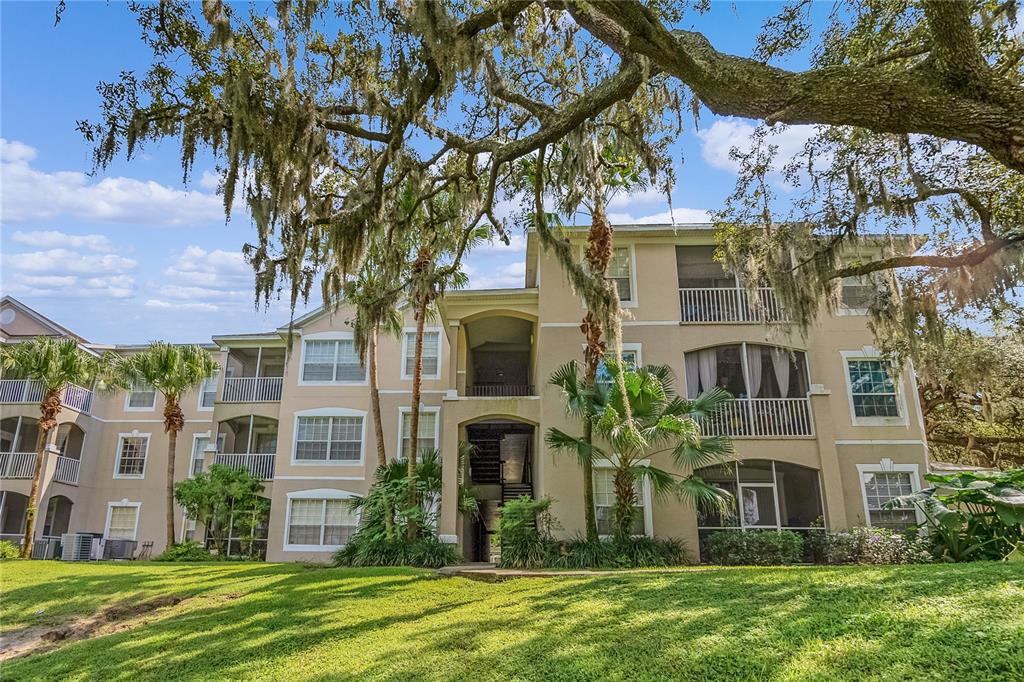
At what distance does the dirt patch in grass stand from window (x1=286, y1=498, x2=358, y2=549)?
9398 mm

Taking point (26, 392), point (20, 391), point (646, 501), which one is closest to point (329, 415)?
point (646, 501)

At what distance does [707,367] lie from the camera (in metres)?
16.1

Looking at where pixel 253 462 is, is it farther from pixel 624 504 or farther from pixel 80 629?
pixel 624 504

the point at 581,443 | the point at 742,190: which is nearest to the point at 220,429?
the point at 581,443

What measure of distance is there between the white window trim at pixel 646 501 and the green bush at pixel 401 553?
4.00 meters

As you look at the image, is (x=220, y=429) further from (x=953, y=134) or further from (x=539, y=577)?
(x=953, y=134)

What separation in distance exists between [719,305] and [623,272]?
2.58 m

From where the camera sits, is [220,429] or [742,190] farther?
[220,429]

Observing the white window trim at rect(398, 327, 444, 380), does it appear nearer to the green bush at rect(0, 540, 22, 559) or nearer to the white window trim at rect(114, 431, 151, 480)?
the white window trim at rect(114, 431, 151, 480)

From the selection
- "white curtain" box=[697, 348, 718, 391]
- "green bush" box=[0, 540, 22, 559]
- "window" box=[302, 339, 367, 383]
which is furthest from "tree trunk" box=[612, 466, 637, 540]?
"green bush" box=[0, 540, 22, 559]

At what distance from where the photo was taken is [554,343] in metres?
16.1

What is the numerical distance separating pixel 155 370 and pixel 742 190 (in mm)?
17868

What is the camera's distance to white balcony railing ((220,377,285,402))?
72.4 ft

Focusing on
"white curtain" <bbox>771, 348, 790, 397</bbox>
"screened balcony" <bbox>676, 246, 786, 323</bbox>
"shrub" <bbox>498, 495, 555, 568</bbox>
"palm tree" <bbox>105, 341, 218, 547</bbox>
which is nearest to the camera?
"shrub" <bbox>498, 495, 555, 568</bbox>
